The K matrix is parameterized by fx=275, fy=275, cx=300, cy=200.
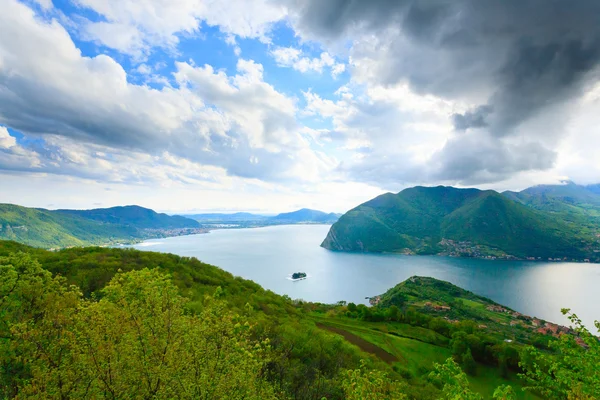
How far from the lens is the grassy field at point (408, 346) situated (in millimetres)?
57003

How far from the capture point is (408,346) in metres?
67.7

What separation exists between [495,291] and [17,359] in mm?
199246

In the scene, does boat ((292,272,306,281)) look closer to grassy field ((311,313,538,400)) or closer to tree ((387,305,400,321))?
tree ((387,305,400,321))

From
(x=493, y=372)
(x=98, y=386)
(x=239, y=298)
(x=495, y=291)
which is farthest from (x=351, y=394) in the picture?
(x=495, y=291)

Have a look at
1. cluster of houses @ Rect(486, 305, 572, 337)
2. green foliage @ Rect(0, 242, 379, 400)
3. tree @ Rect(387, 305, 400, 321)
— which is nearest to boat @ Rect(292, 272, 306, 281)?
tree @ Rect(387, 305, 400, 321)

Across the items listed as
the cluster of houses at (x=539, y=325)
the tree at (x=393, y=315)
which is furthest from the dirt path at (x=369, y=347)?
the cluster of houses at (x=539, y=325)

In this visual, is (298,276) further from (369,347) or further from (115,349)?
(115,349)

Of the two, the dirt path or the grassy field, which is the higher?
Answer: the dirt path

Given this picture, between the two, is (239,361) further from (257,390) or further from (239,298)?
(239,298)

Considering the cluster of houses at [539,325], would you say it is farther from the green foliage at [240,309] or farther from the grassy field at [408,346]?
the green foliage at [240,309]

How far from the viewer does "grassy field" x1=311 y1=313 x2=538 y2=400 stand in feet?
187

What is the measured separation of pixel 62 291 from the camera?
49.9ft

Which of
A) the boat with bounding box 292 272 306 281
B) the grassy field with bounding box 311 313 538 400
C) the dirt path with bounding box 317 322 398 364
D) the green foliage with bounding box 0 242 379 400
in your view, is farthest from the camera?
the boat with bounding box 292 272 306 281

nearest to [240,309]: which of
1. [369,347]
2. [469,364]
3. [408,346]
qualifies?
[369,347]
